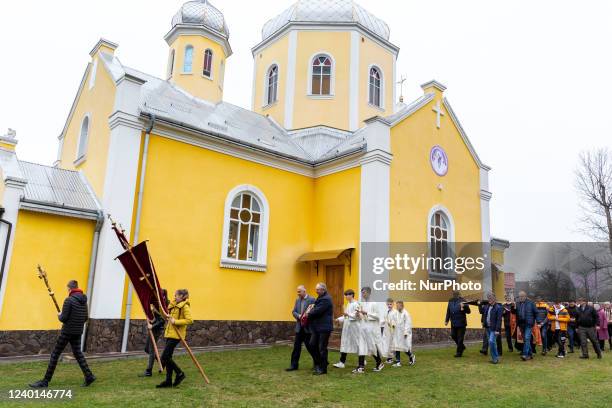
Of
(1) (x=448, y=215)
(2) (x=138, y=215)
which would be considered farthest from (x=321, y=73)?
(2) (x=138, y=215)

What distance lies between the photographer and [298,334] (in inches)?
364

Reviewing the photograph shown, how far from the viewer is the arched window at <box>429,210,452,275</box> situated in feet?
55.0

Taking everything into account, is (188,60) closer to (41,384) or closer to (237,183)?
(237,183)

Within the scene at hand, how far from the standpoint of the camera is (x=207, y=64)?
2044 centimetres

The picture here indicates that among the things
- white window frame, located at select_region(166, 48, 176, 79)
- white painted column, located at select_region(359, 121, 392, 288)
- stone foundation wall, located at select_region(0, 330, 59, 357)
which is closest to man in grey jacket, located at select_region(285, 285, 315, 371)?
white painted column, located at select_region(359, 121, 392, 288)

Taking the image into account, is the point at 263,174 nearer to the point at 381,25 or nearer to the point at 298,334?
the point at 298,334

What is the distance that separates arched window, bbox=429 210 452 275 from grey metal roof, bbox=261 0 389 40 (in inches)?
349

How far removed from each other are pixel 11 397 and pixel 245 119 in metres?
13.4

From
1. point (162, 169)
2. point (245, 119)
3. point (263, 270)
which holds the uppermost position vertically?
point (245, 119)

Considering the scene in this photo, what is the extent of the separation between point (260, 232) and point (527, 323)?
794 cm

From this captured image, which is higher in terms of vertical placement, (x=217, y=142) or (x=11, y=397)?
(x=217, y=142)

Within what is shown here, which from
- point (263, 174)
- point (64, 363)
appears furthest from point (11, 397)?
point (263, 174)

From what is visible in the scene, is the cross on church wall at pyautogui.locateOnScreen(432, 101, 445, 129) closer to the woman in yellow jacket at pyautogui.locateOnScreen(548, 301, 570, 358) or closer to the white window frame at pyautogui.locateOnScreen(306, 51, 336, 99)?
the white window frame at pyautogui.locateOnScreen(306, 51, 336, 99)

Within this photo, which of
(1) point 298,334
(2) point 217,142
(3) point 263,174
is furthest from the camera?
(3) point 263,174
